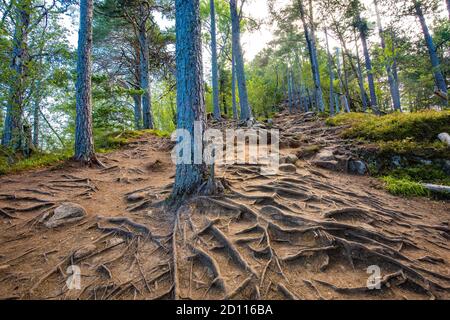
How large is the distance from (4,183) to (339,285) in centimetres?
766

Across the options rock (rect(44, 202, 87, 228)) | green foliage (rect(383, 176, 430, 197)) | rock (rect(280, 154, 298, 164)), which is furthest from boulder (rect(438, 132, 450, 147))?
rock (rect(44, 202, 87, 228))

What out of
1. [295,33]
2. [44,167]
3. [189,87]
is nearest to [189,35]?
[189,87]

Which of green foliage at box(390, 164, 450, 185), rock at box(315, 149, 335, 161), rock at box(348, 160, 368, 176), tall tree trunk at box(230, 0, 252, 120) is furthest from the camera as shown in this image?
tall tree trunk at box(230, 0, 252, 120)

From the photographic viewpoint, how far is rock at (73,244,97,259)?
2879mm

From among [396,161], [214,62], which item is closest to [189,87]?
[396,161]

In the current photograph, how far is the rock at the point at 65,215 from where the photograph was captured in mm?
3721

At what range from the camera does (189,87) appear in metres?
3.88

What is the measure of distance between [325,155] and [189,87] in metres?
4.59

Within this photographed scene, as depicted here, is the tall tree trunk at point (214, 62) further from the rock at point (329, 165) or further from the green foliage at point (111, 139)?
the rock at point (329, 165)

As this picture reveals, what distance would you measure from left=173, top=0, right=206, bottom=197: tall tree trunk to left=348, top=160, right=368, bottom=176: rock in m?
4.44

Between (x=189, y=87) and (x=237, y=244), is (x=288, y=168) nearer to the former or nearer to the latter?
(x=237, y=244)

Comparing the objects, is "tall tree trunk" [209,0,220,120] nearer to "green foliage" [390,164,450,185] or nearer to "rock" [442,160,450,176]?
"green foliage" [390,164,450,185]


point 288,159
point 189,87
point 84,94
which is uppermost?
point 84,94
